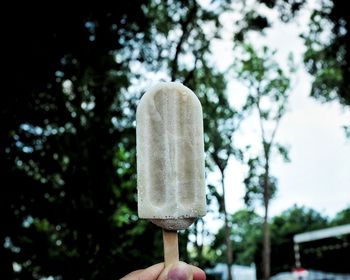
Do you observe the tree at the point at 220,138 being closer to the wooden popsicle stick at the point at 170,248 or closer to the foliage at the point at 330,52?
the foliage at the point at 330,52

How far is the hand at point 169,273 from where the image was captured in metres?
2.39

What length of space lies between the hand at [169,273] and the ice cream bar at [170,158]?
255 mm

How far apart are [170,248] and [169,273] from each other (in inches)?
7.4

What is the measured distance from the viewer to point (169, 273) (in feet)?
7.94

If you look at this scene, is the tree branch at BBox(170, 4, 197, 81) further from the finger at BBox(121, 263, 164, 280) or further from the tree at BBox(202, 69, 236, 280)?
the finger at BBox(121, 263, 164, 280)

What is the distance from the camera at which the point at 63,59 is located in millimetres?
8523

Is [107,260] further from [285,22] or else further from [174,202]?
[285,22]

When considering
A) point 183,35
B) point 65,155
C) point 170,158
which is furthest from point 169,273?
point 183,35

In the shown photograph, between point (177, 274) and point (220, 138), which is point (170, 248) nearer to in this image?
point (177, 274)

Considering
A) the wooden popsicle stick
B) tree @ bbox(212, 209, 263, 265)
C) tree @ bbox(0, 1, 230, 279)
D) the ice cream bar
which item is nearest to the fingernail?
the wooden popsicle stick

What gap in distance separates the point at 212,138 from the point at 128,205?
4269 mm

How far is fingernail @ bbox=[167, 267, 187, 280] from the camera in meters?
2.38

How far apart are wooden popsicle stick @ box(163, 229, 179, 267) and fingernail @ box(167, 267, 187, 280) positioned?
0.12 m

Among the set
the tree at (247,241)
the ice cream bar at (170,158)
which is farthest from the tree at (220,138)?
the tree at (247,241)
